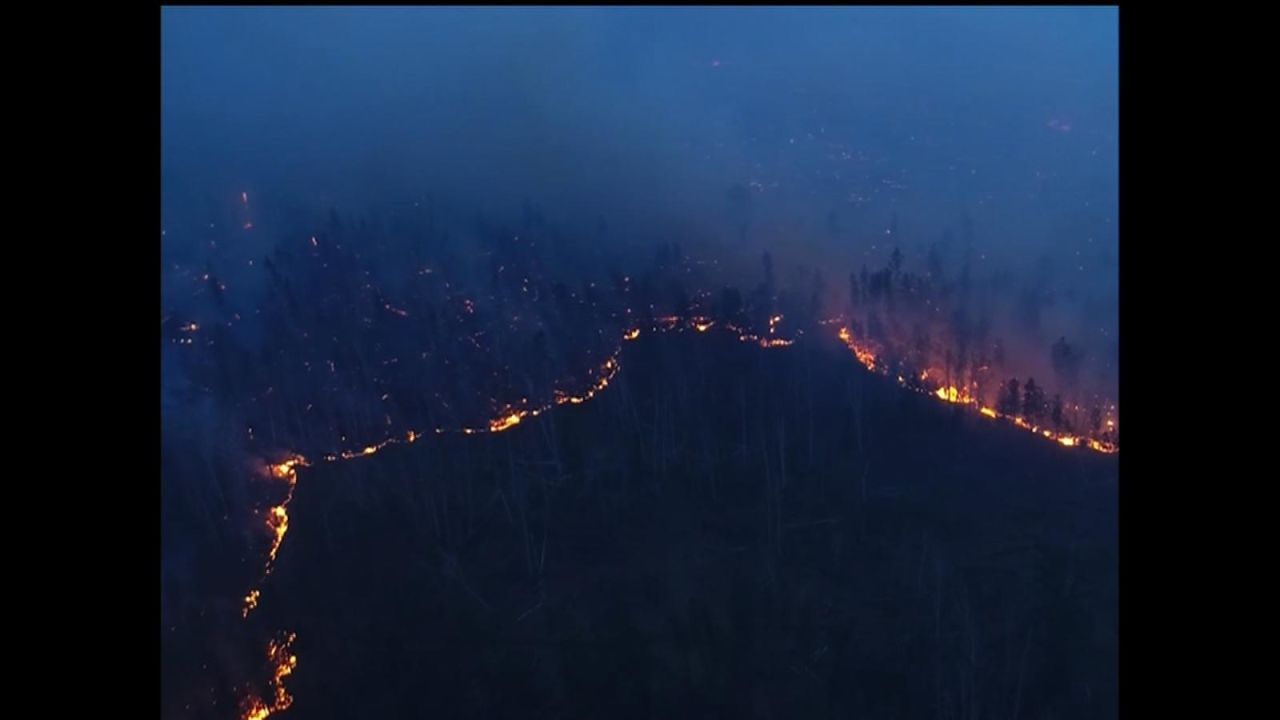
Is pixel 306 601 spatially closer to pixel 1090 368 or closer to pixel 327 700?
pixel 327 700

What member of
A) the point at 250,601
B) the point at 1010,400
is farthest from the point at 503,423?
the point at 1010,400

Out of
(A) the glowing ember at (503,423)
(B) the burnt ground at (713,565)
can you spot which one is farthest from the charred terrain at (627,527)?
(A) the glowing ember at (503,423)

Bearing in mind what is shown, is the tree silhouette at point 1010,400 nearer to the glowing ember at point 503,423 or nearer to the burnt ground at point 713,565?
the burnt ground at point 713,565

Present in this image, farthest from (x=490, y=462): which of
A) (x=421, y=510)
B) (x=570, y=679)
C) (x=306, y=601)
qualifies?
(x=570, y=679)

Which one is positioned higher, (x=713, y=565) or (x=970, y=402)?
(x=970, y=402)

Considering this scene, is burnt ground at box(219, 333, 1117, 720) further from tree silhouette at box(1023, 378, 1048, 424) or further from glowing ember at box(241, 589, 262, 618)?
tree silhouette at box(1023, 378, 1048, 424)

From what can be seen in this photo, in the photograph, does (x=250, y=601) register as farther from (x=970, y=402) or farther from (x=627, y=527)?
(x=970, y=402)

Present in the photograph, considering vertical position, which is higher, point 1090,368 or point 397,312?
point 397,312

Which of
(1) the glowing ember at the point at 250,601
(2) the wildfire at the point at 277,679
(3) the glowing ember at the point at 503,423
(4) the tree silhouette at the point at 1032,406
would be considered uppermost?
(4) the tree silhouette at the point at 1032,406

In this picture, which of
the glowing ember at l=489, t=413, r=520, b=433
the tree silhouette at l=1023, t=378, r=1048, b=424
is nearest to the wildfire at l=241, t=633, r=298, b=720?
the glowing ember at l=489, t=413, r=520, b=433
